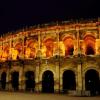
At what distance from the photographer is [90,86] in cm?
2577

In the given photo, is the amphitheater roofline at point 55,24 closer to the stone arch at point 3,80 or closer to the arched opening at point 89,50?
the arched opening at point 89,50

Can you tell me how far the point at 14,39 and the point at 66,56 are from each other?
8.54m

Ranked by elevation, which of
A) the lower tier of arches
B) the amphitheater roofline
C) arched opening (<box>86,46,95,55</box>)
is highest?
the amphitheater roofline

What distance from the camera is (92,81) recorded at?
85.7 ft

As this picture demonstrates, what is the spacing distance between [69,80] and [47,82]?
107 inches

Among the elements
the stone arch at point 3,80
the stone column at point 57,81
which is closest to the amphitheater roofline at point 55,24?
the stone column at point 57,81

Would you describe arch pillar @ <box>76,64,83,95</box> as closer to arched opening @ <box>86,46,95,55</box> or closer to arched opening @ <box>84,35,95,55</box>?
arched opening @ <box>84,35,95,55</box>

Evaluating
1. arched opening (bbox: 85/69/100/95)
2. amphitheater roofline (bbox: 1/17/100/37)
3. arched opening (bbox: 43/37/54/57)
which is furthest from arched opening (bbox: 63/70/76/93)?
amphitheater roofline (bbox: 1/17/100/37)

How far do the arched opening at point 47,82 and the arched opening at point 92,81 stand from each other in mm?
4352

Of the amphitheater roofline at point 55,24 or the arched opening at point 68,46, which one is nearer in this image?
the amphitheater roofline at point 55,24

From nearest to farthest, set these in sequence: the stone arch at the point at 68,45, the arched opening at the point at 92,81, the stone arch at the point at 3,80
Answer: the arched opening at the point at 92,81 → the stone arch at the point at 68,45 → the stone arch at the point at 3,80

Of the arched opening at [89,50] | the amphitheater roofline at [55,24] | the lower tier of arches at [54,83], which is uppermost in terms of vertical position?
the amphitheater roofline at [55,24]

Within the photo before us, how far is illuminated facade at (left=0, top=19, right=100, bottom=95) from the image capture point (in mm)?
25812

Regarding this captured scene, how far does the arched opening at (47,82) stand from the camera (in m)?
27.9
